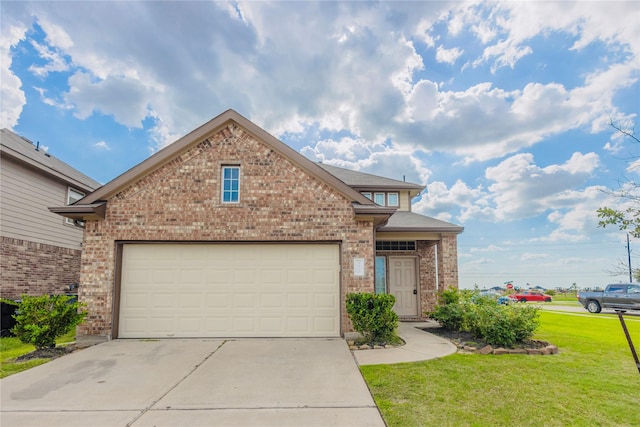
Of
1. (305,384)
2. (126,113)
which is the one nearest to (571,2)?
(305,384)

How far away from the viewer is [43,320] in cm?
766

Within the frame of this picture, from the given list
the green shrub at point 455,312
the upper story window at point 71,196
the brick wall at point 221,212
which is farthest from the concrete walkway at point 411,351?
the upper story window at point 71,196

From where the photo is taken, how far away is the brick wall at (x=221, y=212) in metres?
8.87

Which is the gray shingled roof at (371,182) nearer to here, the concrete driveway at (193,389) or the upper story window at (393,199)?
the upper story window at (393,199)

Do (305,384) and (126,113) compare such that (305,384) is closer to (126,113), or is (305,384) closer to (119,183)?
(119,183)

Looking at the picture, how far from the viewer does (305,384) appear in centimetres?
550

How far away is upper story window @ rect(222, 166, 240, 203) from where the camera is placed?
9117 millimetres

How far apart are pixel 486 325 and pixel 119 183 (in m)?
9.59

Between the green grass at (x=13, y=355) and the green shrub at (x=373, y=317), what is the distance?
6.54 m

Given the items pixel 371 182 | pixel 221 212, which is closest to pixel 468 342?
pixel 221 212

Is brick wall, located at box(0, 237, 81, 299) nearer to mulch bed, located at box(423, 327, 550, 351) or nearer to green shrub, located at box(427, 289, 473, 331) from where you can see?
mulch bed, located at box(423, 327, 550, 351)

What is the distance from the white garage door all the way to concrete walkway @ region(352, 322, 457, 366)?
1689 mm

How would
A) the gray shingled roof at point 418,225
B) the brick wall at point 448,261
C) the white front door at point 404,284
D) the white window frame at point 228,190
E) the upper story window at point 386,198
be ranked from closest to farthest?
1. the white window frame at point 228,190
2. the gray shingled roof at point 418,225
3. the brick wall at point 448,261
4. the white front door at point 404,284
5. the upper story window at point 386,198

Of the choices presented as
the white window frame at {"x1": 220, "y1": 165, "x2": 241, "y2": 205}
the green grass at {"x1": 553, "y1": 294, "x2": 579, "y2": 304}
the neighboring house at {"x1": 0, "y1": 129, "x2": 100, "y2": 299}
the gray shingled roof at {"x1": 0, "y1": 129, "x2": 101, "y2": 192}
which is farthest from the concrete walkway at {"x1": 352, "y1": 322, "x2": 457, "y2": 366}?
the green grass at {"x1": 553, "y1": 294, "x2": 579, "y2": 304}
